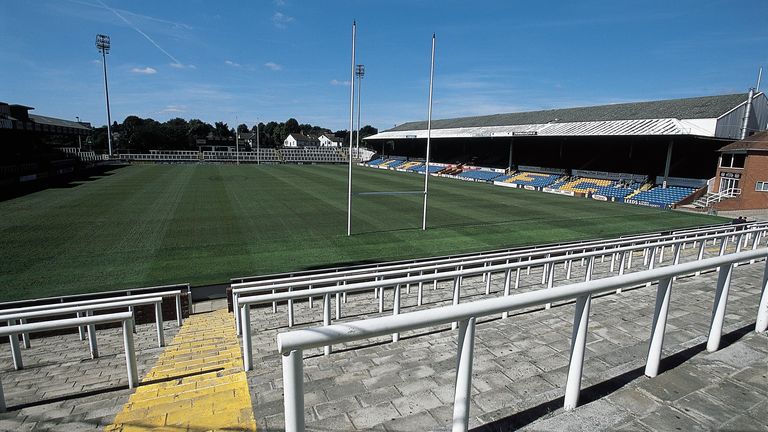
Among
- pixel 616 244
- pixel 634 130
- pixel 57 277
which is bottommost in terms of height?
pixel 57 277

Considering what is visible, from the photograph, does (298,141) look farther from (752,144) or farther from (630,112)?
(752,144)

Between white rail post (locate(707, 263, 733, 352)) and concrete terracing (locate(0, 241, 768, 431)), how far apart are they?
109 mm

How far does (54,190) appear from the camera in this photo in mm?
29875

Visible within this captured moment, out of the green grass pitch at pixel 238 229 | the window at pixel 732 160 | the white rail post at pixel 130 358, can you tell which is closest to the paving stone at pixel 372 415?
→ the white rail post at pixel 130 358

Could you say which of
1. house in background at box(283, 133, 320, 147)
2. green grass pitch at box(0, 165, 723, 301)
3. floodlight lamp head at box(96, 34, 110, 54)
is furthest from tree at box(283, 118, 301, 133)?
green grass pitch at box(0, 165, 723, 301)

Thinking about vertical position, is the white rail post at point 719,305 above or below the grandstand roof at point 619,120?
below

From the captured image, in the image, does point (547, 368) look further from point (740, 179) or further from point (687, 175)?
point (687, 175)

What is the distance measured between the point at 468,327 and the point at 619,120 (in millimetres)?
41678

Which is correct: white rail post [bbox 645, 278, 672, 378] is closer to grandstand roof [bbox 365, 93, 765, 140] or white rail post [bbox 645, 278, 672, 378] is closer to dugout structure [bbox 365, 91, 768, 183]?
dugout structure [bbox 365, 91, 768, 183]

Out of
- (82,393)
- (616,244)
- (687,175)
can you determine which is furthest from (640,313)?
(687,175)

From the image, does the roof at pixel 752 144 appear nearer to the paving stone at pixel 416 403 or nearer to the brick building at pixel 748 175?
the brick building at pixel 748 175

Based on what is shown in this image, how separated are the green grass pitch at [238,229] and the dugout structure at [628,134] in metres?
8.02

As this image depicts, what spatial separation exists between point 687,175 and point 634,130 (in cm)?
530

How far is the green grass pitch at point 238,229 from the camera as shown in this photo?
13.0 metres
